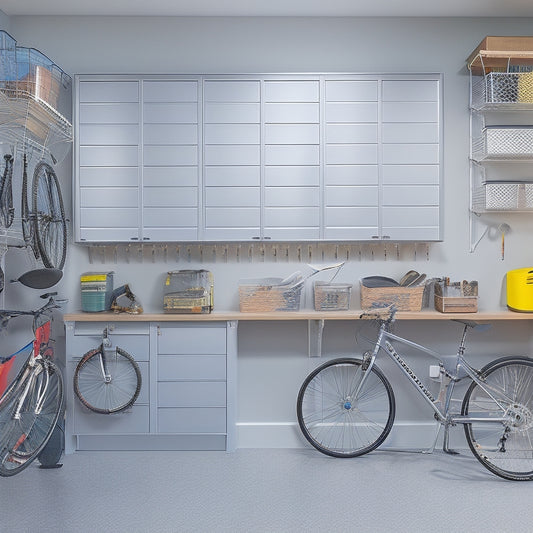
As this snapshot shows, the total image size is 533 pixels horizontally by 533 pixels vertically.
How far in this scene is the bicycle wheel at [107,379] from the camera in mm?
3637

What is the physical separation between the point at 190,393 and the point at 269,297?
0.77 m

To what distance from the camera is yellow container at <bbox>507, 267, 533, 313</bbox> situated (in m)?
3.66

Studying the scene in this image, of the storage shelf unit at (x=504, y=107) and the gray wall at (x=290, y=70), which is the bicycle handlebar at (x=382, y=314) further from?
the storage shelf unit at (x=504, y=107)

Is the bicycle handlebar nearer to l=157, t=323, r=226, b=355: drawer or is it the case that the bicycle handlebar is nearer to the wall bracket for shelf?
the wall bracket for shelf

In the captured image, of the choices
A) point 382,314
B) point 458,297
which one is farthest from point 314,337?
point 458,297

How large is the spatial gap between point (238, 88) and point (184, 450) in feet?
7.58

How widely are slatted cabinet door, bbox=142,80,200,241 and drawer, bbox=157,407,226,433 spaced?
1.08m

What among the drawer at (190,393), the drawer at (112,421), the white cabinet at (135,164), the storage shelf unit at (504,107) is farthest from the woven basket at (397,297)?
the drawer at (112,421)

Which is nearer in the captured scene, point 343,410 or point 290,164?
point 290,164

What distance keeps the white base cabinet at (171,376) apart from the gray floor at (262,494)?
0.19 m

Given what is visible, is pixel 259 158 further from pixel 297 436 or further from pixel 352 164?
pixel 297 436

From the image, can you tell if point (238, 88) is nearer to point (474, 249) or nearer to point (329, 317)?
point (329, 317)

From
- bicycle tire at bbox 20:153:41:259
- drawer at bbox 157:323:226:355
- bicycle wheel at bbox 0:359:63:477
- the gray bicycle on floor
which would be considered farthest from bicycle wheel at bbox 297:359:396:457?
bicycle tire at bbox 20:153:41:259

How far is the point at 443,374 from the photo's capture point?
3.63 m
